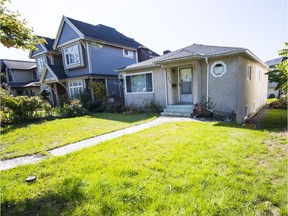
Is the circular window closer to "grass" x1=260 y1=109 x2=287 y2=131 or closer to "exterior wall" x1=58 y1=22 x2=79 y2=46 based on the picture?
"grass" x1=260 y1=109 x2=287 y2=131

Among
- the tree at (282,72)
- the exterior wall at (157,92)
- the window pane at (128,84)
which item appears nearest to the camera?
the tree at (282,72)

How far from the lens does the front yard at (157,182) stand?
2.29 m

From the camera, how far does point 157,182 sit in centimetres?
285

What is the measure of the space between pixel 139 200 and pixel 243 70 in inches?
348

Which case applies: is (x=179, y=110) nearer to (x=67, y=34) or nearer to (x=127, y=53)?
(x=127, y=53)

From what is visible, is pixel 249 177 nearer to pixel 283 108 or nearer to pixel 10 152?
pixel 10 152

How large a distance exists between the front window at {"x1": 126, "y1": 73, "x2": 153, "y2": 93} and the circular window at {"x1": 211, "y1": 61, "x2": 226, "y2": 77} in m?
4.29

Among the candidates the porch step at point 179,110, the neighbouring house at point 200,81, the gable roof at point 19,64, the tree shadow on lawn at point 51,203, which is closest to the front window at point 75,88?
the neighbouring house at point 200,81

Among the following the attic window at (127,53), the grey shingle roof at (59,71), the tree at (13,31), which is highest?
the attic window at (127,53)

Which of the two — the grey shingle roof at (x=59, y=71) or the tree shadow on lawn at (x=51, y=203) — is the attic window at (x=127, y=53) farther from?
the tree shadow on lawn at (x=51, y=203)

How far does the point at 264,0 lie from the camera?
24.1ft

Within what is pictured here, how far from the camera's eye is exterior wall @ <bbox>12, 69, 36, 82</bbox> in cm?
2444

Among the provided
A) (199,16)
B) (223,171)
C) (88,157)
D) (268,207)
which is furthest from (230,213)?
(199,16)

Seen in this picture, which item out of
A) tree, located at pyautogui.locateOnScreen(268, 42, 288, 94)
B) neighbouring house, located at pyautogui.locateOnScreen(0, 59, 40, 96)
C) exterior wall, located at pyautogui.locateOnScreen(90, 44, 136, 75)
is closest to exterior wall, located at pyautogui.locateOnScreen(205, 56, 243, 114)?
tree, located at pyautogui.locateOnScreen(268, 42, 288, 94)
